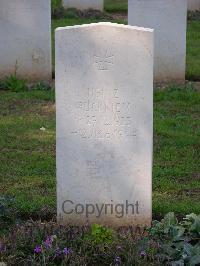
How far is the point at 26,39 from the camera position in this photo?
389 inches

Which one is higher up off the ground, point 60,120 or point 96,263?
point 60,120

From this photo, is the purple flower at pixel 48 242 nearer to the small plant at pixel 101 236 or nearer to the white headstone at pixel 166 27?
the small plant at pixel 101 236

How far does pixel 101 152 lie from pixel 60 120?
33cm

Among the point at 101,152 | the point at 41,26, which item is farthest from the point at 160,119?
the point at 101,152

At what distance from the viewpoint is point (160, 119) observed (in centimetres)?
807

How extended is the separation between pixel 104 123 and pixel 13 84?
4545mm

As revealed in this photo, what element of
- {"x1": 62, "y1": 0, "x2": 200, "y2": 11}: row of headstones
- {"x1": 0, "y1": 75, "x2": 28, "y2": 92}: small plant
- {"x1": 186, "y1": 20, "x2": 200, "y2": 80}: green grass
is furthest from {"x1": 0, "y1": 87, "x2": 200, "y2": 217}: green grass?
{"x1": 62, "y1": 0, "x2": 200, "y2": 11}: row of headstones

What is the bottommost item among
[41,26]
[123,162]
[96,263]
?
[96,263]

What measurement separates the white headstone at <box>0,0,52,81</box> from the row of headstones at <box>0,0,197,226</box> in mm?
4758

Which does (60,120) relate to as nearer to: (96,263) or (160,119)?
(96,263)

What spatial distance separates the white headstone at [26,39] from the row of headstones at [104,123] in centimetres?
476

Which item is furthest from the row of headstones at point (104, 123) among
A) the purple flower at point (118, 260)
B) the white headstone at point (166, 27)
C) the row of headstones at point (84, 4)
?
the row of headstones at point (84, 4)

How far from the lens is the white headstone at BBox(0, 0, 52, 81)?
9.72m

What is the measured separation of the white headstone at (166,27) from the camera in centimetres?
992
